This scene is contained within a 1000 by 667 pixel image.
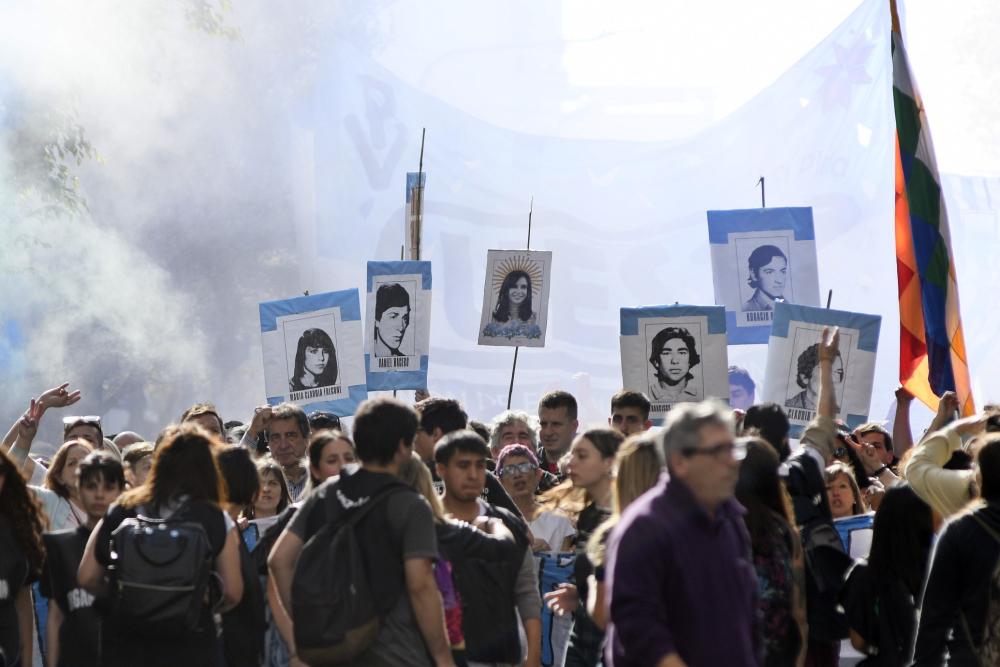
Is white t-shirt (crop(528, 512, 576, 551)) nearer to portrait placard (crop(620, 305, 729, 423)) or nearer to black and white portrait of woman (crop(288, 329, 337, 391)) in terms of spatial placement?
portrait placard (crop(620, 305, 729, 423))

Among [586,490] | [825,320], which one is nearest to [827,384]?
[586,490]

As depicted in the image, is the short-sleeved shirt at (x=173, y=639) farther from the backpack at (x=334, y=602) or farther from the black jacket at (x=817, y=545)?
the black jacket at (x=817, y=545)

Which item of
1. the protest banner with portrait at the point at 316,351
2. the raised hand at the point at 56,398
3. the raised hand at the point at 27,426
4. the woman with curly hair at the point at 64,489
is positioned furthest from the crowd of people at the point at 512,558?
the protest banner with portrait at the point at 316,351

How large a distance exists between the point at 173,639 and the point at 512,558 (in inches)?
42.8

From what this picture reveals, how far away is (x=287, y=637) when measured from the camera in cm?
472

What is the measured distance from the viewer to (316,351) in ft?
35.1

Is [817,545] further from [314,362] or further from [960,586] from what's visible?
[314,362]

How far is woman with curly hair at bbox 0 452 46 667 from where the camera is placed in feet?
16.3

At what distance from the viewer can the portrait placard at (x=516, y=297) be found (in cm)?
1152

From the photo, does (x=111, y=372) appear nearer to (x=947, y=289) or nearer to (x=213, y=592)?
(x=947, y=289)

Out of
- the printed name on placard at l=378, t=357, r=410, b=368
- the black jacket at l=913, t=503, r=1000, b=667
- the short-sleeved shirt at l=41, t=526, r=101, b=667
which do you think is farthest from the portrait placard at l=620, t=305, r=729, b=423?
the black jacket at l=913, t=503, r=1000, b=667

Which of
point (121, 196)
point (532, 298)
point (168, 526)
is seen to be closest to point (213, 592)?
point (168, 526)

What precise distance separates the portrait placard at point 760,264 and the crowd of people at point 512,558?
525 centimetres

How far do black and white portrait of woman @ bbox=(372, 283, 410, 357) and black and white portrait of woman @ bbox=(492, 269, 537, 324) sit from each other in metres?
0.82
